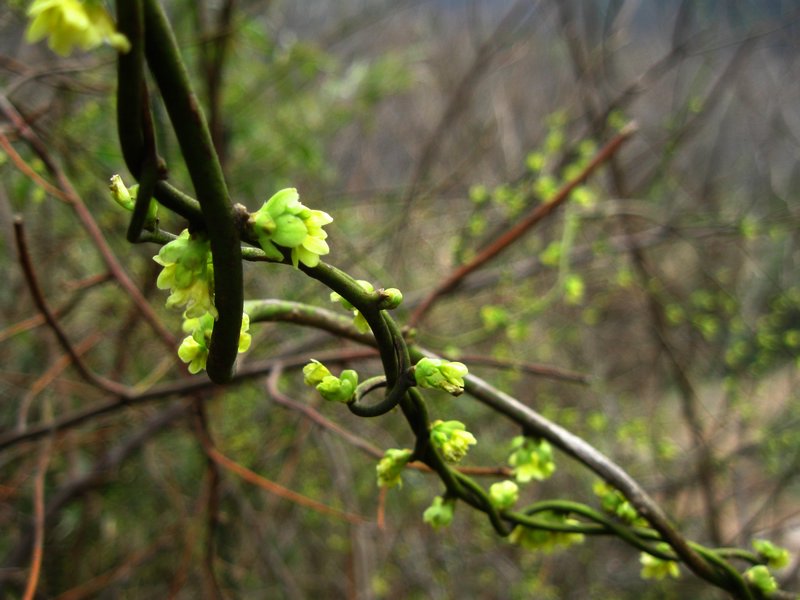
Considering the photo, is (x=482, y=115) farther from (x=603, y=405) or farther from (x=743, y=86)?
(x=603, y=405)

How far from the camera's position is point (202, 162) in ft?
1.41

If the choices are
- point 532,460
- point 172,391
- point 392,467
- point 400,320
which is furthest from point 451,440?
point 400,320

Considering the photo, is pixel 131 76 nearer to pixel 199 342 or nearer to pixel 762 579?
pixel 199 342

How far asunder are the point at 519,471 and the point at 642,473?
401cm

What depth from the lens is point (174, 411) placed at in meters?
2.05

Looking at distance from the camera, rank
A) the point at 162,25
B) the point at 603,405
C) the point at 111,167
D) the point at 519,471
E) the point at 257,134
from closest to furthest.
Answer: the point at 162,25
the point at 519,471
the point at 111,167
the point at 257,134
the point at 603,405

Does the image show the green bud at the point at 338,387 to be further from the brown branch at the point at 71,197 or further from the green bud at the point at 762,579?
the brown branch at the point at 71,197

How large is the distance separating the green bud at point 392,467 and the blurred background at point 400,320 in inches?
17.0

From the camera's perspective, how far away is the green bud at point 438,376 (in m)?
0.59

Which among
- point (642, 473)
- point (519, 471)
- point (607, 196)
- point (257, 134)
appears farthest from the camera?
point (607, 196)

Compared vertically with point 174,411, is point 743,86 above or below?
above

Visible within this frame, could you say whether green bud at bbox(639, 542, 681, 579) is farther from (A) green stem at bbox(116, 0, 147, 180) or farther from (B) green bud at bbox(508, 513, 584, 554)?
(A) green stem at bbox(116, 0, 147, 180)

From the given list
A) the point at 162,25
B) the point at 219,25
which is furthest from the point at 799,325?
the point at 162,25

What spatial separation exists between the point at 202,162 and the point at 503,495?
648mm
